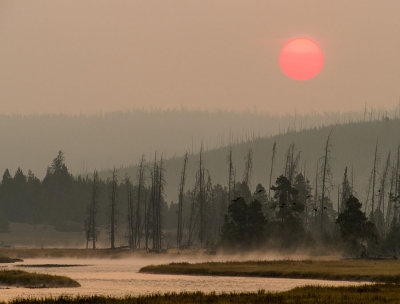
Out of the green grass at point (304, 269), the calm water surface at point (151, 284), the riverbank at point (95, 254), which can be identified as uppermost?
the green grass at point (304, 269)

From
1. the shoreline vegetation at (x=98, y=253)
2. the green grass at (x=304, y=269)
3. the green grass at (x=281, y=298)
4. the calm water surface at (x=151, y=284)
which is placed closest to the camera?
the green grass at (x=281, y=298)

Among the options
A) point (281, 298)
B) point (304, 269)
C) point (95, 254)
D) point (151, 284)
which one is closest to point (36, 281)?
point (151, 284)

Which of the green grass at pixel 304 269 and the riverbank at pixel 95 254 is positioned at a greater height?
the green grass at pixel 304 269

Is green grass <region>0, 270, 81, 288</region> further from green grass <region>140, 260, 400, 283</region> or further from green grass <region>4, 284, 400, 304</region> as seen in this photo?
green grass <region>140, 260, 400, 283</region>

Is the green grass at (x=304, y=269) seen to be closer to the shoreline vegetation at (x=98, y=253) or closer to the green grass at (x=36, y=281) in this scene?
the green grass at (x=36, y=281)

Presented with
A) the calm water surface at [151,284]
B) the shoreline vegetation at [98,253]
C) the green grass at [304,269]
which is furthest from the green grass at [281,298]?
the shoreline vegetation at [98,253]

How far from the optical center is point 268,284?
245ft

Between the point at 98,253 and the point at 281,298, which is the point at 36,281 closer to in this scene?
the point at 281,298

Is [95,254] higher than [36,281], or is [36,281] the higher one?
[36,281]

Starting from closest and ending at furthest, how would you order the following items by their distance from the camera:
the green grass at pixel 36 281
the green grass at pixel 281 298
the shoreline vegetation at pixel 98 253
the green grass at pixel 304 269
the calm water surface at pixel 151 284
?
1. the green grass at pixel 281 298
2. the calm water surface at pixel 151 284
3. the green grass at pixel 36 281
4. the green grass at pixel 304 269
5. the shoreline vegetation at pixel 98 253

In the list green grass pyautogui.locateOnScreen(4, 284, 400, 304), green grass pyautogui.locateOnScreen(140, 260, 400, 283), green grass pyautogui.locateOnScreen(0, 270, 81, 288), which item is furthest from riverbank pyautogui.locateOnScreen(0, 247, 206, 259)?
green grass pyautogui.locateOnScreen(4, 284, 400, 304)

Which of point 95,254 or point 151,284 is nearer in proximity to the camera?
point 151,284

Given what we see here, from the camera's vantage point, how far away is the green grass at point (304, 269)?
80.2 m

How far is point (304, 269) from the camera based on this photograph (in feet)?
292
